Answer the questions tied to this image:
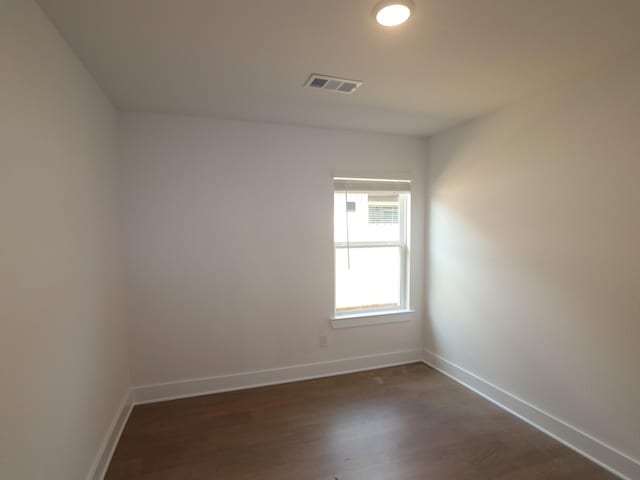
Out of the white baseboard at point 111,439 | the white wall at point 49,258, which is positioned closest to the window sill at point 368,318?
the white baseboard at point 111,439

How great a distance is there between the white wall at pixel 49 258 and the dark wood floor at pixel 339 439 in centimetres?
46

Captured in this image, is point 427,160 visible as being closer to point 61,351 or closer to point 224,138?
point 224,138

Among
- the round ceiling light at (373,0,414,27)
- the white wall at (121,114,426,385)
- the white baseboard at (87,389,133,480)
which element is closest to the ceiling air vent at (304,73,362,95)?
the round ceiling light at (373,0,414,27)

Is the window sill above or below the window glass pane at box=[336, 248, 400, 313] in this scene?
below

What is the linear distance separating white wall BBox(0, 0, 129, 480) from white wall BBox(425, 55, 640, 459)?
9.65 ft

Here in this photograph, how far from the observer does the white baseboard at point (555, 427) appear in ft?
6.05

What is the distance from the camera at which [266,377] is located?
9.67ft

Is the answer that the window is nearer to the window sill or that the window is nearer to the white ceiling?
the window sill

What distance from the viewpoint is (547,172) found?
7.21 ft

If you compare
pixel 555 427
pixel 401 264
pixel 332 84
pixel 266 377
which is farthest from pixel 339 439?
pixel 332 84

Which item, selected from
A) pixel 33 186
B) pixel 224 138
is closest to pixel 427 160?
pixel 224 138

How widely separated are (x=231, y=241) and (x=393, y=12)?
2099 mm

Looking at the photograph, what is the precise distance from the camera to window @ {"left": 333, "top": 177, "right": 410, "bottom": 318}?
3.21m

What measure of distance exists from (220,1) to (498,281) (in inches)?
106
